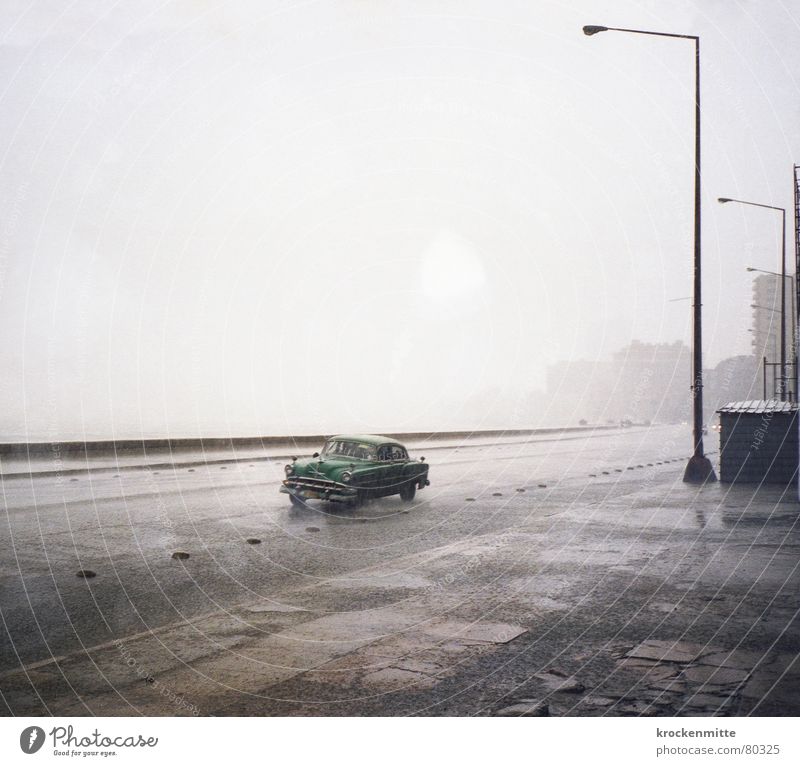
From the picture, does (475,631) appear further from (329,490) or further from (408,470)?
(408,470)

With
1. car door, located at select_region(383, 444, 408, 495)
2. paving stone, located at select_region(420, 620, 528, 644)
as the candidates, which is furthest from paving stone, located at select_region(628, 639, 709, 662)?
car door, located at select_region(383, 444, 408, 495)

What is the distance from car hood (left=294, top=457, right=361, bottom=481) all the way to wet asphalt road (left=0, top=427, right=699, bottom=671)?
0.70 metres

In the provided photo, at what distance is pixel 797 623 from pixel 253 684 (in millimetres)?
4570

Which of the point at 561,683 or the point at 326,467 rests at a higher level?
the point at 326,467

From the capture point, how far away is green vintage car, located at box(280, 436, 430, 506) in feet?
44.1

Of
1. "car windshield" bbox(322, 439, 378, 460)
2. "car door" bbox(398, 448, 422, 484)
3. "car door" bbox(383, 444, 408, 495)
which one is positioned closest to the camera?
"car windshield" bbox(322, 439, 378, 460)

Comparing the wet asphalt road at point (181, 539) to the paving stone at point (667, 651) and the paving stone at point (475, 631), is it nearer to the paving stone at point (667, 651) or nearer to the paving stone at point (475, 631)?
the paving stone at point (475, 631)

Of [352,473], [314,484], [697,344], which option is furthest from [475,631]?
[697,344]

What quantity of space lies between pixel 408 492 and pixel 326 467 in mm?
2374

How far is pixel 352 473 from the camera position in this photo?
13453 millimetres

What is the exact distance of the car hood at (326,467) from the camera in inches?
532

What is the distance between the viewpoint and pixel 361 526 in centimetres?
1194

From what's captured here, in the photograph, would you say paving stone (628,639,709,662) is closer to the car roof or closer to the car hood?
the car hood
